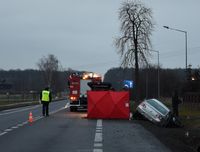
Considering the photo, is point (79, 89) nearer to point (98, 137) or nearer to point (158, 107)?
point (158, 107)

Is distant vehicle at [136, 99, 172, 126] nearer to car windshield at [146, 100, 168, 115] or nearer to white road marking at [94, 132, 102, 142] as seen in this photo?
car windshield at [146, 100, 168, 115]

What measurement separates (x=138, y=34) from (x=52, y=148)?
134 ft

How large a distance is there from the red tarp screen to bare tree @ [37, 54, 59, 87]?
116089 millimetres

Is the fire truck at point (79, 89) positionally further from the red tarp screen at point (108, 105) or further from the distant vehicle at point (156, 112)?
the distant vehicle at point (156, 112)

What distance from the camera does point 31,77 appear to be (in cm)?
18188

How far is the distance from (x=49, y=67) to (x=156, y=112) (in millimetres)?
128194

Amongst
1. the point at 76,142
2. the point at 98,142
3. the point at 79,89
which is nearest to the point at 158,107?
the point at 98,142

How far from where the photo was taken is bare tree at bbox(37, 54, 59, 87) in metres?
154

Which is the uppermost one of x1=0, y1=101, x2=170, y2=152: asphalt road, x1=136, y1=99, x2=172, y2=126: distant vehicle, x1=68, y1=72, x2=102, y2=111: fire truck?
x1=68, y1=72, x2=102, y2=111: fire truck

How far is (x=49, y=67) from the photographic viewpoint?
157 meters

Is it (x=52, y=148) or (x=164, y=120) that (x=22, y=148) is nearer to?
(x=52, y=148)

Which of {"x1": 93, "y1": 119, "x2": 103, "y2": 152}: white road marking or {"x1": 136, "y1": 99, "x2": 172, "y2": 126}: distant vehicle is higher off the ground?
{"x1": 136, "y1": 99, "x2": 172, "y2": 126}: distant vehicle

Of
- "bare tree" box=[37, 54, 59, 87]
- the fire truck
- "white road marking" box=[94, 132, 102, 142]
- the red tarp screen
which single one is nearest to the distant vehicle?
the red tarp screen

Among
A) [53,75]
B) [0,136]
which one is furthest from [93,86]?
[53,75]
